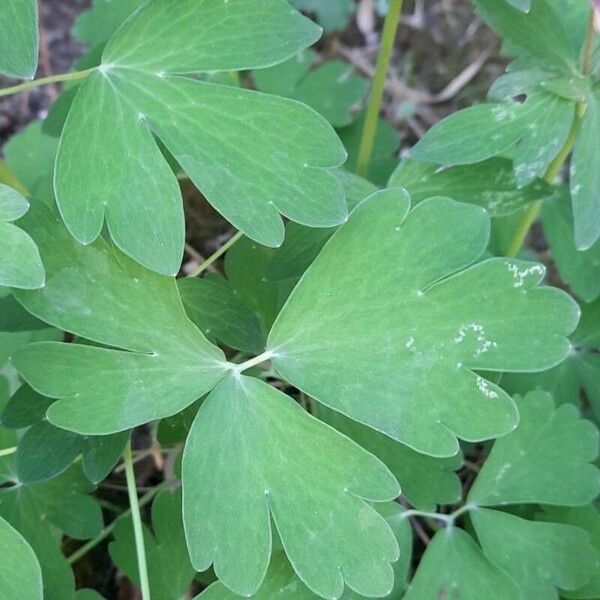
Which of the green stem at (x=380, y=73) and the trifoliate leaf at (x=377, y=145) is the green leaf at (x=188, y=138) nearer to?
the green stem at (x=380, y=73)

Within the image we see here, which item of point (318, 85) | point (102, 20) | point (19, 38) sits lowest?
point (318, 85)

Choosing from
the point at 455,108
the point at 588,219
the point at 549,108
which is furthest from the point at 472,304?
the point at 455,108

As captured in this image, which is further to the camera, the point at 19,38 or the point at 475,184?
the point at 475,184

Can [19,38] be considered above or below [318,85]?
above

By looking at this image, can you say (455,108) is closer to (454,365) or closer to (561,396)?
(561,396)

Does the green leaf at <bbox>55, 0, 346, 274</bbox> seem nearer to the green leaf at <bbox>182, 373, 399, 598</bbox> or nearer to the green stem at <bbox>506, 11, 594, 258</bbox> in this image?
the green leaf at <bbox>182, 373, 399, 598</bbox>

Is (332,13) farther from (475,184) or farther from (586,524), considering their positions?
(586,524)

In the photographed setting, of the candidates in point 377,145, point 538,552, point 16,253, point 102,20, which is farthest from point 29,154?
point 538,552
